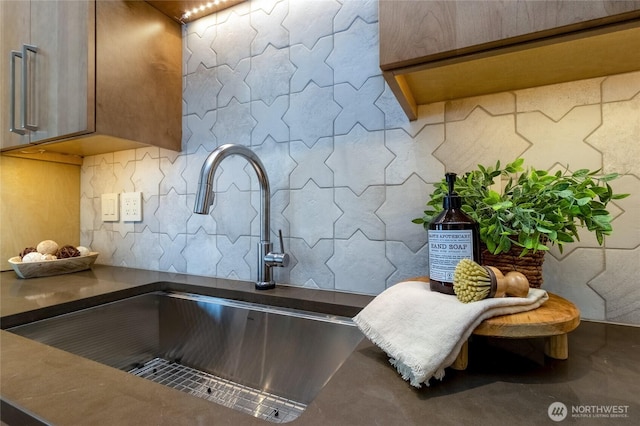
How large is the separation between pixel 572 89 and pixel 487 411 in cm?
65

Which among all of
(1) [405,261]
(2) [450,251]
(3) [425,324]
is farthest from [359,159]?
(3) [425,324]

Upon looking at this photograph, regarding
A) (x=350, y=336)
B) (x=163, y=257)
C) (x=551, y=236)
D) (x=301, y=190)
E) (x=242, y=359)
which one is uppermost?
(x=301, y=190)

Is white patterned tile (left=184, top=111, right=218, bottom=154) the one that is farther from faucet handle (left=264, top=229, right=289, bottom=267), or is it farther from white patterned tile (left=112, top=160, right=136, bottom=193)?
faucet handle (left=264, top=229, right=289, bottom=267)

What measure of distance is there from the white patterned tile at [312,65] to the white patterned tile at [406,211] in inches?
14.5

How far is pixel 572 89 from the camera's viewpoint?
623 millimetres

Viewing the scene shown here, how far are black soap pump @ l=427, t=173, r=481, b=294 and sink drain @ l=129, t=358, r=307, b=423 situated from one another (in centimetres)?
43

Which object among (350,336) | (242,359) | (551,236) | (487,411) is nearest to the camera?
(487,411)

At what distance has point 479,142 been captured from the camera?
27.2 inches

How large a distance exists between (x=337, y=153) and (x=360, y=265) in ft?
1.04

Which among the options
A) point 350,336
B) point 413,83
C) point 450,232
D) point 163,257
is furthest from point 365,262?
point 163,257

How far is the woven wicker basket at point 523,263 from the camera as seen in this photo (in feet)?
1.69

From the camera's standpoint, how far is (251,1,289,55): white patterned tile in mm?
930

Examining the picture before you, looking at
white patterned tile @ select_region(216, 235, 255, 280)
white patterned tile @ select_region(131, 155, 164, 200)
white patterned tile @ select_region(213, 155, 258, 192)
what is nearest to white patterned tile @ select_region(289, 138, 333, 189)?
white patterned tile @ select_region(213, 155, 258, 192)

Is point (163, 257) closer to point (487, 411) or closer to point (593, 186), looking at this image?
point (487, 411)
